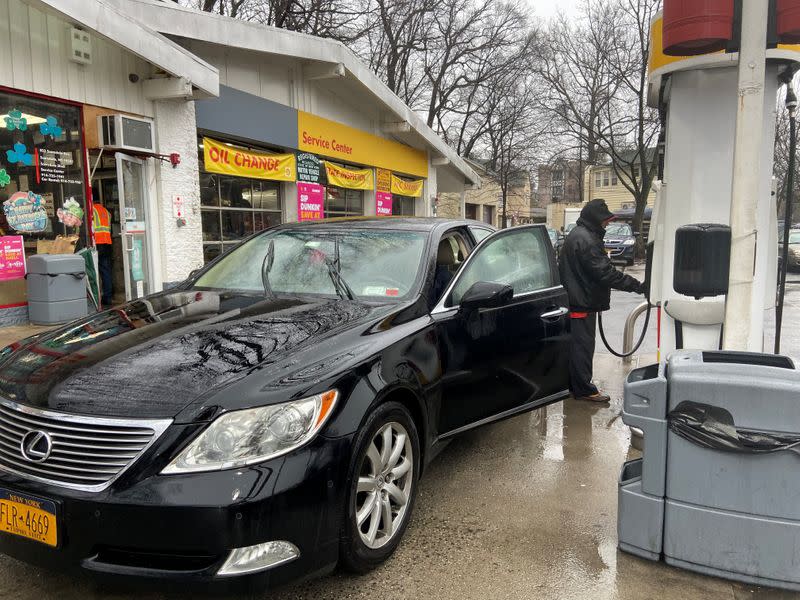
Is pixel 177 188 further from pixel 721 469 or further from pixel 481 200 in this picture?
pixel 481 200

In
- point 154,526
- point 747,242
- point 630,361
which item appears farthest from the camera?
point 630,361

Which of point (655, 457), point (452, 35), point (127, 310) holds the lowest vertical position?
point (655, 457)

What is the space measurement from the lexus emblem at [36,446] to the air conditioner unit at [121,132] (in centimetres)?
730

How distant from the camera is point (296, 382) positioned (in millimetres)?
2412

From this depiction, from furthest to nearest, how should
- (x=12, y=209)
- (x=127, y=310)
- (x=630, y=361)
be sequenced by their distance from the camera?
(x=12, y=209) < (x=630, y=361) < (x=127, y=310)

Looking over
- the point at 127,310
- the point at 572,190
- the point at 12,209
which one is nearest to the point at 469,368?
the point at 127,310

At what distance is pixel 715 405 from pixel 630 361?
15.5ft

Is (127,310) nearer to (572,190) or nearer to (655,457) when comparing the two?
(655,457)

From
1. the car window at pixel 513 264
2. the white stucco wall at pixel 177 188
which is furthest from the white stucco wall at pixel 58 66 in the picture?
the car window at pixel 513 264

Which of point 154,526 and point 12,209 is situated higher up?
A: point 12,209

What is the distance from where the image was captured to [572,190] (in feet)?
230

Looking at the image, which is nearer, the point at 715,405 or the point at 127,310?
the point at 715,405

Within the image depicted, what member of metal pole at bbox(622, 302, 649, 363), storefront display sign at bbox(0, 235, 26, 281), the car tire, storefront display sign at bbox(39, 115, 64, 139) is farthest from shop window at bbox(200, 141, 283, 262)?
the car tire

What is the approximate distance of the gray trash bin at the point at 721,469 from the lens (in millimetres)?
2545
